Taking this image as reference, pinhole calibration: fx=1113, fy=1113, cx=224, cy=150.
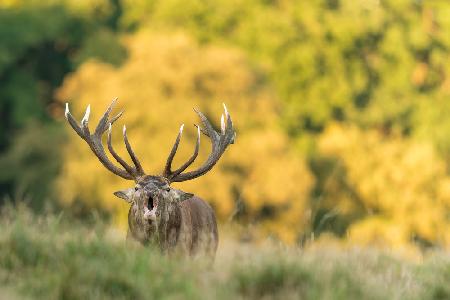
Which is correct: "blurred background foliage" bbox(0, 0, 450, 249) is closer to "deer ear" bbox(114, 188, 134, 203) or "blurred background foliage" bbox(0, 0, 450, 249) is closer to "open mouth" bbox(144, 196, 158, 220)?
"deer ear" bbox(114, 188, 134, 203)

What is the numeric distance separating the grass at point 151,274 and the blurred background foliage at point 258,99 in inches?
1062

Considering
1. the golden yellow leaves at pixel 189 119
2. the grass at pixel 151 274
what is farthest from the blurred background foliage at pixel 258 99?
the grass at pixel 151 274

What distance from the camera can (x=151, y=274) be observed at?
6930 millimetres

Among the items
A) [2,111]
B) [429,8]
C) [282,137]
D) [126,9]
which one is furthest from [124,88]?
[429,8]

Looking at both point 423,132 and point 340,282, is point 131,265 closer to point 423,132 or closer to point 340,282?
point 340,282

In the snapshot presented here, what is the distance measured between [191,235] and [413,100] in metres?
41.2

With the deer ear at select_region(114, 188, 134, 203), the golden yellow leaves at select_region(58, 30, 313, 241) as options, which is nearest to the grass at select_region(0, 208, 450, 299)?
the deer ear at select_region(114, 188, 134, 203)

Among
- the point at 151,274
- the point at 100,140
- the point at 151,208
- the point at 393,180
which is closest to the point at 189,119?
the point at 393,180

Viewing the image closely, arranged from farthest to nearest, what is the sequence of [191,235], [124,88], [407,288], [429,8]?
[429,8]
[124,88]
[191,235]
[407,288]

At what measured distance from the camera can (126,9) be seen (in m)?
52.4

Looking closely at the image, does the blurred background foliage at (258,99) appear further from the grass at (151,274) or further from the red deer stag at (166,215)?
the grass at (151,274)

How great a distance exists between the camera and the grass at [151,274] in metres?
6.57

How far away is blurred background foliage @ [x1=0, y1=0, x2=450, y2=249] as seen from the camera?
39.9 metres

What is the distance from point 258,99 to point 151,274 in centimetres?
3487
